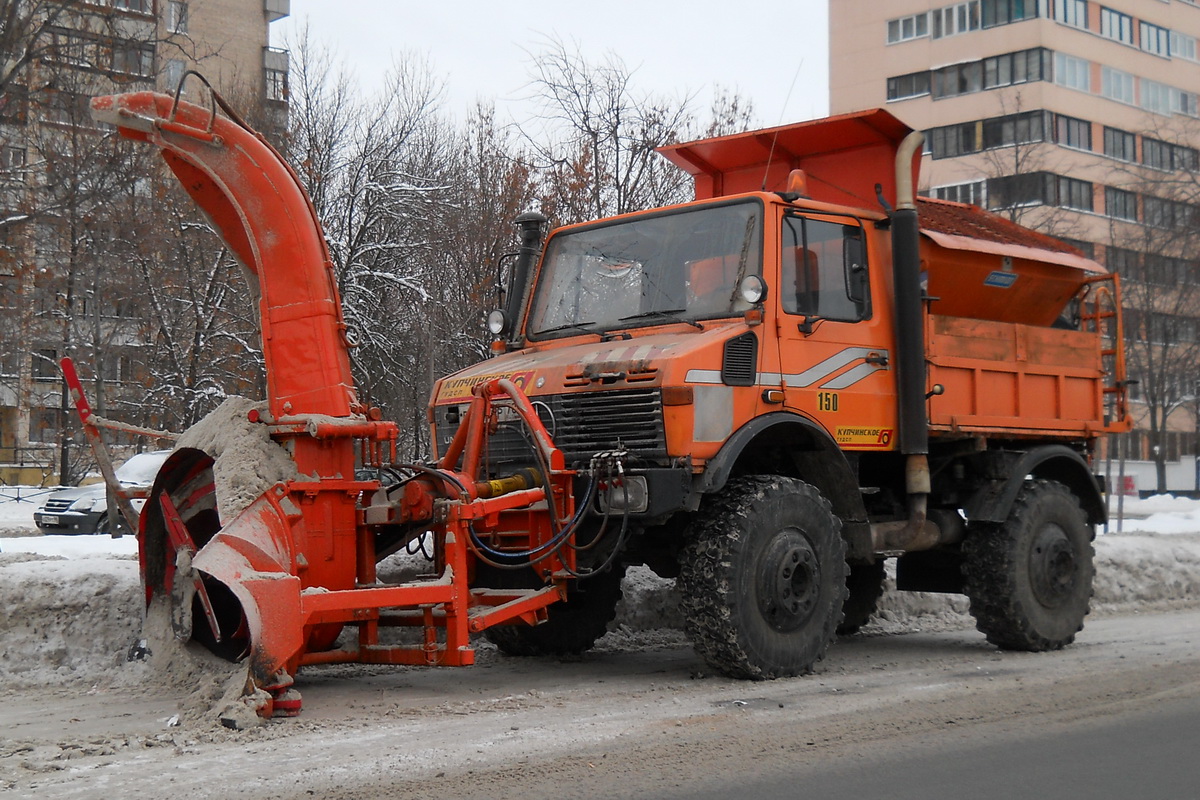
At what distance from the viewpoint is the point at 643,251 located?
8875 mm

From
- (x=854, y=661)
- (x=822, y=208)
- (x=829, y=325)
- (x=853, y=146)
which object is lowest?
(x=854, y=661)

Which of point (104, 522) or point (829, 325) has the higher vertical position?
point (829, 325)

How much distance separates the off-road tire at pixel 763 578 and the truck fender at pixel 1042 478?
184 centimetres

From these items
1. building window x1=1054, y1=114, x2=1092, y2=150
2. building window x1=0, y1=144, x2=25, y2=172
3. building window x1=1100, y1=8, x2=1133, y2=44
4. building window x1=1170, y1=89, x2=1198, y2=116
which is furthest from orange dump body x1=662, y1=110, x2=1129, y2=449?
building window x1=1170, y1=89, x2=1198, y2=116

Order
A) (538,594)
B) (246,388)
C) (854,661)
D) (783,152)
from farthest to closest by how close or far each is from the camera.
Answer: (246,388) → (783,152) → (854,661) → (538,594)

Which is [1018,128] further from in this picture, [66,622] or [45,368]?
[66,622]

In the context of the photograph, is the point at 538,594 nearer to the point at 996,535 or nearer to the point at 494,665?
the point at 494,665

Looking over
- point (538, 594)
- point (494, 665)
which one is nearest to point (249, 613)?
point (538, 594)

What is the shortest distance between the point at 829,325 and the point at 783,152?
1.97 metres

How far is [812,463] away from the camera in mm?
8688

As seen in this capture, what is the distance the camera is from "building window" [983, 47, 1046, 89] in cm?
5744

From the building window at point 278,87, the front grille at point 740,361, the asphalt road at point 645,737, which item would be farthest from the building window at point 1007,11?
the front grille at point 740,361

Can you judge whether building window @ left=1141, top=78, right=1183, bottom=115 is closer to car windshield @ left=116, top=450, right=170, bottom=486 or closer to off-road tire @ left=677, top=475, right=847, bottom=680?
car windshield @ left=116, top=450, right=170, bottom=486

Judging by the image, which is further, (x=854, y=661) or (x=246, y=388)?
(x=246, y=388)
